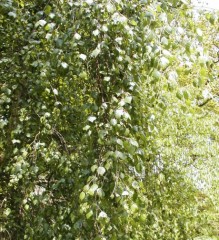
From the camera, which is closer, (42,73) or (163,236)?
(42,73)

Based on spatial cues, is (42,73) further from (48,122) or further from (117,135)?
(117,135)

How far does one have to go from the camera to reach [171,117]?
469 centimetres

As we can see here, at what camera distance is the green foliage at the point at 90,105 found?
5.14 ft

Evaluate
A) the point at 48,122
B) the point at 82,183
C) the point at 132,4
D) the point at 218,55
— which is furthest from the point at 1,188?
the point at 218,55

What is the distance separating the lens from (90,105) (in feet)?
5.82

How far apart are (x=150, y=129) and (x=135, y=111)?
153 mm

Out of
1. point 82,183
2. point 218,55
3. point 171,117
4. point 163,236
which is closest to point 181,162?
point 171,117

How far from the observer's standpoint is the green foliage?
1.57m

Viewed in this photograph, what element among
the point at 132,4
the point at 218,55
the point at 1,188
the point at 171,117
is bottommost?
the point at 218,55

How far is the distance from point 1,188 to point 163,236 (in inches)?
75.8

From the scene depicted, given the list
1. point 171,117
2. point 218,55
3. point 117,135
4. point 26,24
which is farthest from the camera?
point 218,55

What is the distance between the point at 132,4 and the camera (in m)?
1.83

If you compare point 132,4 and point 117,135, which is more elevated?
point 132,4

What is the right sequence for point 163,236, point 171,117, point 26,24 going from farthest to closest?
1. point 171,117
2. point 163,236
3. point 26,24
